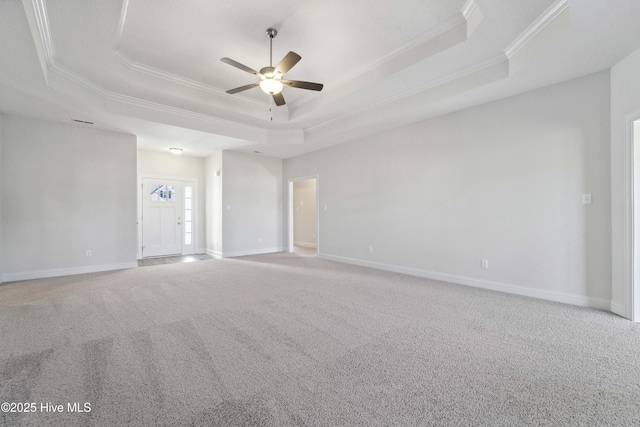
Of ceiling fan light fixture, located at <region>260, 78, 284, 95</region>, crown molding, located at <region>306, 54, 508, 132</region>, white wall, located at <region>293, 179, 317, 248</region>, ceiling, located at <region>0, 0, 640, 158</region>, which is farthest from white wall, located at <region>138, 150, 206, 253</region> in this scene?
ceiling fan light fixture, located at <region>260, 78, 284, 95</region>

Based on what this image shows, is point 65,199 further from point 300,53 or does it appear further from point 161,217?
point 300,53

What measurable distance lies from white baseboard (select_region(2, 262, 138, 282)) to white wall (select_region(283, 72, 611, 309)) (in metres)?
4.86

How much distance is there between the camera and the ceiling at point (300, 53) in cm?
255

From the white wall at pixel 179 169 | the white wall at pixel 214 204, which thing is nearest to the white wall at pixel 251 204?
the white wall at pixel 214 204

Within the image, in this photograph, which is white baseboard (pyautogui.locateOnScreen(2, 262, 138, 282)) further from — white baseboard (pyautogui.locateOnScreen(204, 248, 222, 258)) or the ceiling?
the ceiling

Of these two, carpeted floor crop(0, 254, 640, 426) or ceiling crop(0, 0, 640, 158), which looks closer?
carpeted floor crop(0, 254, 640, 426)

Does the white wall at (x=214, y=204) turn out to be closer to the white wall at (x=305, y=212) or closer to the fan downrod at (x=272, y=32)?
the white wall at (x=305, y=212)

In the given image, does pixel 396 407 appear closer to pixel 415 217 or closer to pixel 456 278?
pixel 456 278

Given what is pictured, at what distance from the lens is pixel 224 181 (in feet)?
22.2

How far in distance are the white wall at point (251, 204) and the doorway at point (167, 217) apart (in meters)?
1.30

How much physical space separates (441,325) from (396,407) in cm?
139

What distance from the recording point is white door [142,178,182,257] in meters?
6.77

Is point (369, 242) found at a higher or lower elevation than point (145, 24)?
lower

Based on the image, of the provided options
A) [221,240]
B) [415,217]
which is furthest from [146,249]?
[415,217]
